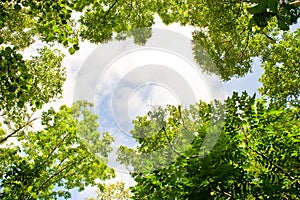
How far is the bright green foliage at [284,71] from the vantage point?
1501 centimetres

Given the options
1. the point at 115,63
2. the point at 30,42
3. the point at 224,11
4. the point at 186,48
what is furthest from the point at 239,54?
the point at 30,42

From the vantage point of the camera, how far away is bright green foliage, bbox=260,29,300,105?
15.0m

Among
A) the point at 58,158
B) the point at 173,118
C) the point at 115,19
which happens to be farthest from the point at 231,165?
the point at 58,158

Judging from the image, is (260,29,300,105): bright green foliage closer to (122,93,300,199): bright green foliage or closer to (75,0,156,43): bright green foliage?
(75,0,156,43): bright green foliage

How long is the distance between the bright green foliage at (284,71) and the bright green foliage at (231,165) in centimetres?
981

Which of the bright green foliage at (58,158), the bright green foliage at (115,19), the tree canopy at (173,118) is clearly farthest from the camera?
the bright green foliage at (58,158)

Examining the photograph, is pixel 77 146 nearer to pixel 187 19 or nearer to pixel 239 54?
pixel 187 19

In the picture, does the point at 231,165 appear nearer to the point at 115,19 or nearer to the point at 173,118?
the point at 173,118

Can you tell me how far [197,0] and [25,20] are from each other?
26.7 feet

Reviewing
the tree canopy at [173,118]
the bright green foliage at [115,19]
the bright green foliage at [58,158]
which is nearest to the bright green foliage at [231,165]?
the tree canopy at [173,118]

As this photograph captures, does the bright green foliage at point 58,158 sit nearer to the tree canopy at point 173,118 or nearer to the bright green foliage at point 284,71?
the tree canopy at point 173,118

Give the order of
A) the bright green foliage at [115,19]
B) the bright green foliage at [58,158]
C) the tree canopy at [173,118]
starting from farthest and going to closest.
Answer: the bright green foliage at [58,158]
the bright green foliage at [115,19]
the tree canopy at [173,118]

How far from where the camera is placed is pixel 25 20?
46.7 ft

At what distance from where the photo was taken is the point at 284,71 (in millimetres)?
15203
